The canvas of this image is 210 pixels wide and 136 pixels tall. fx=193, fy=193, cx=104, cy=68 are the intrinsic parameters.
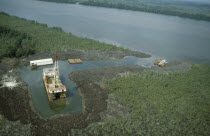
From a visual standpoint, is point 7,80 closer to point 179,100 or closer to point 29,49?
point 29,49

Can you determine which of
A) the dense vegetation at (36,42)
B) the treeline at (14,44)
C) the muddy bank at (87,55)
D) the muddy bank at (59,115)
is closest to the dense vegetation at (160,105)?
the muddy bank at (59,115)

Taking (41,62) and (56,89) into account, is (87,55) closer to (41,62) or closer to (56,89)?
(41,62)

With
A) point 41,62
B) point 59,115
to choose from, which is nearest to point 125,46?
point 41,62

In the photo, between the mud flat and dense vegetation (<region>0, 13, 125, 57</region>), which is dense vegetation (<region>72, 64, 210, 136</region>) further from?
dense vegetation (<region>0, 13, 125, 57</region>)

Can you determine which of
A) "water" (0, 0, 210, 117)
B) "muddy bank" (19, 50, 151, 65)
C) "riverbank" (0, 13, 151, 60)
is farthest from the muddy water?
"riverbank" (0, 13, 151, 60)

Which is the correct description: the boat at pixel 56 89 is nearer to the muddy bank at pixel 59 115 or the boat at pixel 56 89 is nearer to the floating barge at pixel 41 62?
the muddy bank at pixel 59 115

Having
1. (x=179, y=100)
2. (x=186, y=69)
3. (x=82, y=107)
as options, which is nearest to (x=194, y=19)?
(x=186, y=69)
